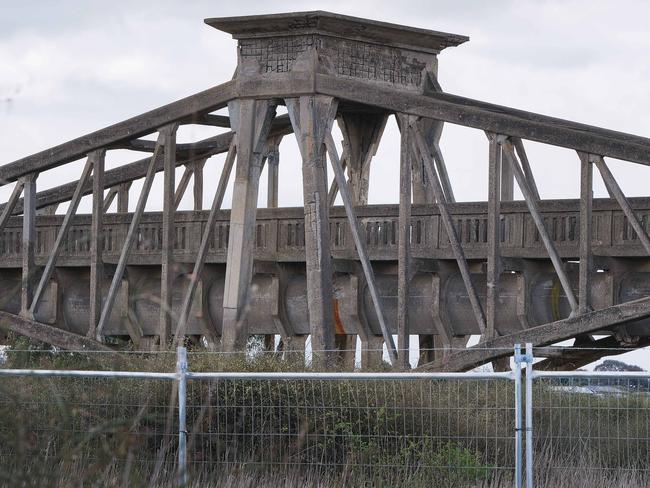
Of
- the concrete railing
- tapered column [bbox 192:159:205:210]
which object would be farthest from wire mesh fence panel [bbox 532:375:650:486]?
tapered column [bbox 192:159:205:210]

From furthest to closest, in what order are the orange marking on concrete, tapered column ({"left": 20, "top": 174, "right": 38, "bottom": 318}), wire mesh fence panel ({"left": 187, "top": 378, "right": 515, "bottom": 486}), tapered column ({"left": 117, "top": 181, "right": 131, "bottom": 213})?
tapered column ({"left": 117, "top": 181, "right": 131, "bottom": 213}) → tapered column ({"left": 20, "top": 174, "right": 38, "bottom": 318}) → the orange marking on concrete → wire mesh fence panel ({"left": 187, "top": 378, "right": 515, "bottom": 486})

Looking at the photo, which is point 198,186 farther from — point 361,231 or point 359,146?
point 361,231

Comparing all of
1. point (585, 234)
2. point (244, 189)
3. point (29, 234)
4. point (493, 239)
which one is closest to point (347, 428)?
point (585, 234)

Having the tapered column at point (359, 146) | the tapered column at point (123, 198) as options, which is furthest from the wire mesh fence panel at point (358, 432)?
the tapered column at point (123, 198)

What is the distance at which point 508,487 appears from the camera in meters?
11.9

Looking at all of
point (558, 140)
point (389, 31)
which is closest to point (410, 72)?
point (389, 31)

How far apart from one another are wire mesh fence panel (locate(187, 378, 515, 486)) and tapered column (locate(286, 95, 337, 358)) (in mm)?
5905

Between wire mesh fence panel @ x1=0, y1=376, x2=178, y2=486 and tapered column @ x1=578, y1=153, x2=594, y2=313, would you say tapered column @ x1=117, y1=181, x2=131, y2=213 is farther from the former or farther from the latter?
wire mesh fence panel @ x1=0, y1=376, x2=178, y2=486

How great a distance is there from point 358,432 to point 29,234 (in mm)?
12439

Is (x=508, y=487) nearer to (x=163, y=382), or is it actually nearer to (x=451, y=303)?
(x=163, y=382)

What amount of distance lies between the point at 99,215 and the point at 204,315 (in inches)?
105

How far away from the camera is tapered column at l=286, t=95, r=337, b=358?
2000cm

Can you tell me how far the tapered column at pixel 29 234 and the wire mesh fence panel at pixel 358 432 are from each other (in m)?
10.7

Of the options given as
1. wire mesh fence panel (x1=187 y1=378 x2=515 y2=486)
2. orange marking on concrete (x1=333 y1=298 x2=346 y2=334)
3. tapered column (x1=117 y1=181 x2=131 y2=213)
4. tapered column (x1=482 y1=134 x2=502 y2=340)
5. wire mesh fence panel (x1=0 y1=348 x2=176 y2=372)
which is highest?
tapered column (x1=117 y1=181 x2=131 y2=213)
